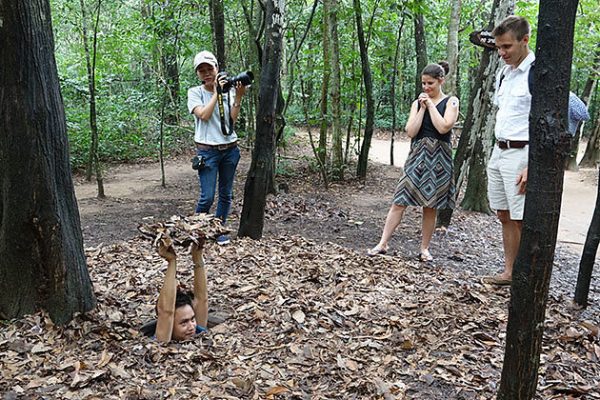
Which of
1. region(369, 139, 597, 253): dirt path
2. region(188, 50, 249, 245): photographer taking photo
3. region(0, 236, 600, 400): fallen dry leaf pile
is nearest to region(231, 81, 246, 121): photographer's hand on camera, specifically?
region(188, 50, 249, 245): photographer taking photo

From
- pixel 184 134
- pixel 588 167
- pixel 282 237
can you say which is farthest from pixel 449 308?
pixel 588 167

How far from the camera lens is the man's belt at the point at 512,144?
380 cm

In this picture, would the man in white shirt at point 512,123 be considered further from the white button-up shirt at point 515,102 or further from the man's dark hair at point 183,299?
the man's dark hair at point 183,299

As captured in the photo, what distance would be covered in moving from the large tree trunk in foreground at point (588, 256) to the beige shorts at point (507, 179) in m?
0.49

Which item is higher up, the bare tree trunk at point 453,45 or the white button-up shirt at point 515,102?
the bare tree trunk at point 453,45

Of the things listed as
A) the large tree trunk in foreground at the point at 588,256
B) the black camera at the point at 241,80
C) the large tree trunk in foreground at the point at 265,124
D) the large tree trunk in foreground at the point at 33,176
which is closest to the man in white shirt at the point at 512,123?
the large tree trunk in foreground at the point at 588,256

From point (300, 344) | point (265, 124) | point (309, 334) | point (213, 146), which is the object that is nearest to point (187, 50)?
point (213, 146)

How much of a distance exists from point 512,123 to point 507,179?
1.43 feet

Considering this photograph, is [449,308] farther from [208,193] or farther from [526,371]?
[208,193]

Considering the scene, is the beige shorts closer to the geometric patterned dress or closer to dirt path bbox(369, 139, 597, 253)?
the geometric patterned dress

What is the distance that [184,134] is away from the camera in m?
15.9

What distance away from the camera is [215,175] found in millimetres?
5328

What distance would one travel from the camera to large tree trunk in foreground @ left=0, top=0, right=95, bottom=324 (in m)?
2.85

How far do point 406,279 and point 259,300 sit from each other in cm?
137
